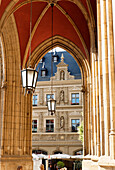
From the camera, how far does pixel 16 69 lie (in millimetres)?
13664

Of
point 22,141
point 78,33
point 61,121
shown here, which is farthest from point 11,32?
point 61,121

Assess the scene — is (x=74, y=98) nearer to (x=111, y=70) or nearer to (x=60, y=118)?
(x=60, y=118)

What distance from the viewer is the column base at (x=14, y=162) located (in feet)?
40.1

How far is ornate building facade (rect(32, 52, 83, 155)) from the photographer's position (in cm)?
2628

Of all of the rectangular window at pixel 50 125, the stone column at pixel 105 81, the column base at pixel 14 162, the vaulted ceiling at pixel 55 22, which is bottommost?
the column base at pixel 14 162

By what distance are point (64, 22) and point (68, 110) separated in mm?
14305

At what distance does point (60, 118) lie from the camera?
1062 inches

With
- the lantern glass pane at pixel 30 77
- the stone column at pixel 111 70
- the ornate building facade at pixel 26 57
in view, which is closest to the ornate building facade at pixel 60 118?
the ornate building facade at pixel 26 57

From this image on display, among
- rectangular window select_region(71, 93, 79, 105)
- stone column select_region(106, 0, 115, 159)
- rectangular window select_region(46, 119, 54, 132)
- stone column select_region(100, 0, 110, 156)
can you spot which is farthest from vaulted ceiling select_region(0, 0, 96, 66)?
rectangular window select_region(46, 119, 54, 132)

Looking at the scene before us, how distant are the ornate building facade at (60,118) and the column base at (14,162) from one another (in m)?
13.3

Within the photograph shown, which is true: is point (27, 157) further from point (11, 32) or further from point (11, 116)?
point (11, 32)

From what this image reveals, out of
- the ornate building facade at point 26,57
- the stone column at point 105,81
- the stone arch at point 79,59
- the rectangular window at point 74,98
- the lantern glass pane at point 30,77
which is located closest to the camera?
the stone column at point 105,81

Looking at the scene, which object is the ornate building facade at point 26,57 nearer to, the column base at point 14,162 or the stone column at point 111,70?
the column base at point 14,162

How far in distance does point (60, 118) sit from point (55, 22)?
1435 centimetres
